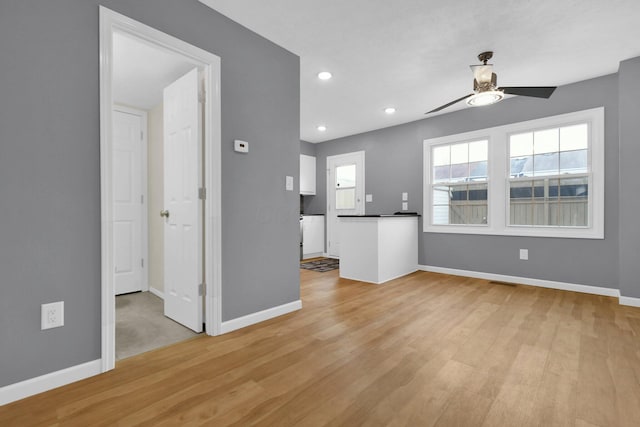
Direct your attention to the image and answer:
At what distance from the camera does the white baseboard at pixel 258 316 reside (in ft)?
7.56

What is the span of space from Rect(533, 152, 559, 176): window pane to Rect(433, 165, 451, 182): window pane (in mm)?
1125

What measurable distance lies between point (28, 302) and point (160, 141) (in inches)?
92.1

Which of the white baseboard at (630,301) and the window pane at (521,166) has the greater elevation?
the window pane at (521,166)

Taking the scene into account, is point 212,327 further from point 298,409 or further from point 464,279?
point 464,279

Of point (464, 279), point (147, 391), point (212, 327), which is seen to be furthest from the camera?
point (464, 279)

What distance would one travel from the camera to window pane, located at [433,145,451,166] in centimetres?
466

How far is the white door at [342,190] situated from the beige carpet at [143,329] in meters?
3.76

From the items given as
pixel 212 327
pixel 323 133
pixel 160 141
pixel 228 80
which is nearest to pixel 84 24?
pixel 228 80

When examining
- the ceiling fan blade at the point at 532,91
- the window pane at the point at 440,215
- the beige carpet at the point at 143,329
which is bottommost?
the beige carpet at the point at 143,329

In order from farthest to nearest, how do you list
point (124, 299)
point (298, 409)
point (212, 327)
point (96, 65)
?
1. point (124, 299)
2. point (212, 327)
3. point (96, 65)
4. point (298, 409)

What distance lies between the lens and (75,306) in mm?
1609

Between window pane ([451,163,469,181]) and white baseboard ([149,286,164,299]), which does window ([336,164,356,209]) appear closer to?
window pane ([451,163,469,181])

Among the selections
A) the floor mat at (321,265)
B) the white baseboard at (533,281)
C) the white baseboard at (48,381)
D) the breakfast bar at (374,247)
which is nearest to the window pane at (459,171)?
the breakfast bar at (374,247)

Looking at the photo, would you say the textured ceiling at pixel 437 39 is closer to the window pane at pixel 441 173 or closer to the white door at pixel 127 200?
the window pane at pixel 441 173
